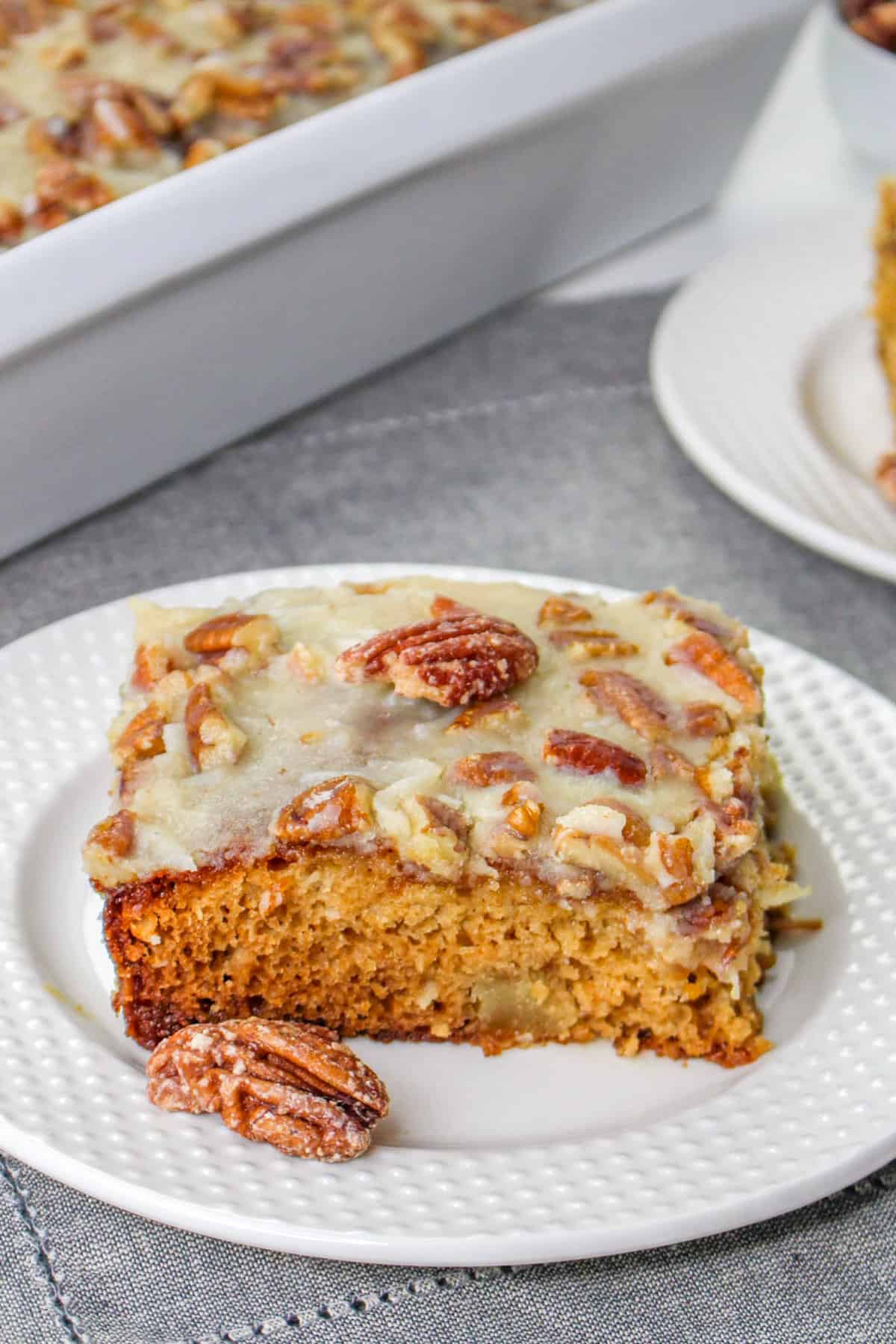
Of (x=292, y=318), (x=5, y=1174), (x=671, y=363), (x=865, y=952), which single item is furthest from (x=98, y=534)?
(x=865, y=952)

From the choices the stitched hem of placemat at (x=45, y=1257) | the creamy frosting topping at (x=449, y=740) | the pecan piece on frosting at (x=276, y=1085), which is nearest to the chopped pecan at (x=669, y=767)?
the creamy frosting topping at (x=449, y=740)

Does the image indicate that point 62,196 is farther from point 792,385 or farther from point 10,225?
A: point 792,385

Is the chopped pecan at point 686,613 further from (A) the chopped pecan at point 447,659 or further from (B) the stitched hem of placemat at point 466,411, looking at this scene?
(B) the stitched hem of placemat at point 466,411

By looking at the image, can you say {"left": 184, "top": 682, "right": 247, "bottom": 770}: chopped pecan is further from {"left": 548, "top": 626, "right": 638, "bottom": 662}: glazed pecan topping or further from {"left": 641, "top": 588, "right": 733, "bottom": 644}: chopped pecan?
{"left": 641, "top": 588, "right": 733, "bottom": 644}: chopped pecan

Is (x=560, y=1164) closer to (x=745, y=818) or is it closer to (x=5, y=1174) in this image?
(x=745, y=818)

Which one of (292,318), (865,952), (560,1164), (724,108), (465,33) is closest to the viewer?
(560,1164)

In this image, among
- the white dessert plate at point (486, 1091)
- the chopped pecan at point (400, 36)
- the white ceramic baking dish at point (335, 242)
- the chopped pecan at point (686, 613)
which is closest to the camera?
the white dessert plate at point (486, 1091)

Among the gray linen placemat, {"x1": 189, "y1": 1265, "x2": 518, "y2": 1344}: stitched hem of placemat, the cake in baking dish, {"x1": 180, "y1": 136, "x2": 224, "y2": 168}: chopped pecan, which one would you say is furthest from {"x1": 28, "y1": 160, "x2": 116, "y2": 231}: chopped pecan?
{"x1": 189, "y1": 1265, "x2": 518, "y2": 1344}: stitched hem of placemat
